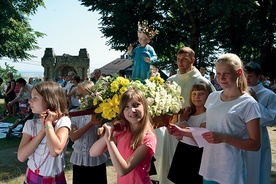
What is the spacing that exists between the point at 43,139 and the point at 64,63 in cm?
3887

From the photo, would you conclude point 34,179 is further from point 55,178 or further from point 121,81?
point 121,81

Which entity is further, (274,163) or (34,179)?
(274,163)

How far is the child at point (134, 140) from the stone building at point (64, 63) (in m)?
36.2

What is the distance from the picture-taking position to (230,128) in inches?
98.3

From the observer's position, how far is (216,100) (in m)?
2.72

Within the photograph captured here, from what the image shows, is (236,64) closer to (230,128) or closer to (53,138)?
(230,128)

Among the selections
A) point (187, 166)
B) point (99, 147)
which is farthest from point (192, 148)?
point (99, 147)

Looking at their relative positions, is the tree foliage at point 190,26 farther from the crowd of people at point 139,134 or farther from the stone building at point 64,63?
the stone building at point 64,63

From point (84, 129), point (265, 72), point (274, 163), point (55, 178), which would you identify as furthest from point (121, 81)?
point (265, 72)

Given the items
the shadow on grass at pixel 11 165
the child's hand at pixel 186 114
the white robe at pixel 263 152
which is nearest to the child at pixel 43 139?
→ the child's hand at pixel 186 114

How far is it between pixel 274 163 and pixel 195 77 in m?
3.19

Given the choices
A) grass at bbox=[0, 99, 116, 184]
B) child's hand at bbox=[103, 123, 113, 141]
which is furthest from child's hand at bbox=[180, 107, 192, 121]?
grass at bbox=[0, 99, 116, 184]

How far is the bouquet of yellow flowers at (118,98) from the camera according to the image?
284 cm

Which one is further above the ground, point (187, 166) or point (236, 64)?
point (236, 64)
